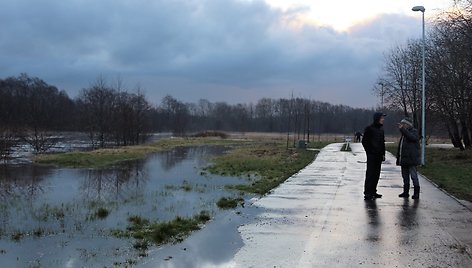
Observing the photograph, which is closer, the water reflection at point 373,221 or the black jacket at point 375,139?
the water reflection at point 373,221

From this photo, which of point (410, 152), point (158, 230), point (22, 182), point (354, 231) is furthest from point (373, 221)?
point (22, 182)

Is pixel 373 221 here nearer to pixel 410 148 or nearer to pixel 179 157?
pixel 410 148

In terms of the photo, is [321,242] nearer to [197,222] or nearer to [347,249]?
[347,249]

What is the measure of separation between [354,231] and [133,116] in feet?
186

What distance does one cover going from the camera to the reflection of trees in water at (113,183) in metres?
15.6

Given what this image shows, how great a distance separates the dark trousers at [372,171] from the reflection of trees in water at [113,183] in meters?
7.25

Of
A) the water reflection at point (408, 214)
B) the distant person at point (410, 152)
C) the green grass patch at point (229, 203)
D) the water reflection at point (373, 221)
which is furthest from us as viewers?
the distant person at point (410, 152)

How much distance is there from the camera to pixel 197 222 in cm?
941

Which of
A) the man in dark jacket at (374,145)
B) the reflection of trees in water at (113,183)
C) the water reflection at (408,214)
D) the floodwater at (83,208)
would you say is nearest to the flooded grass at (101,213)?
the floodwater at (83,208)

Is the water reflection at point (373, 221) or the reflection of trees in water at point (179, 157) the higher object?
the water reflection at point (373, 221)

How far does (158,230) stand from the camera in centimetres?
866

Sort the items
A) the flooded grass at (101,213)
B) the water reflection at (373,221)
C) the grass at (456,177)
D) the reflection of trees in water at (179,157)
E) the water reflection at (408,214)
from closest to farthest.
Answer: the water reflection at (373,221), the water reflection at (408,214), the flooded grass at (101,213), the grass at (456,177), the reflection of trees in water at (179,157)

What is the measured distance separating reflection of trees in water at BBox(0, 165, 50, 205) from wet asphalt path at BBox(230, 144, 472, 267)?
8155 mm

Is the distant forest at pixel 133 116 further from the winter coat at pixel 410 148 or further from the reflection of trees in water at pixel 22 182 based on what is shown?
the winter coat at pixel 410 148
